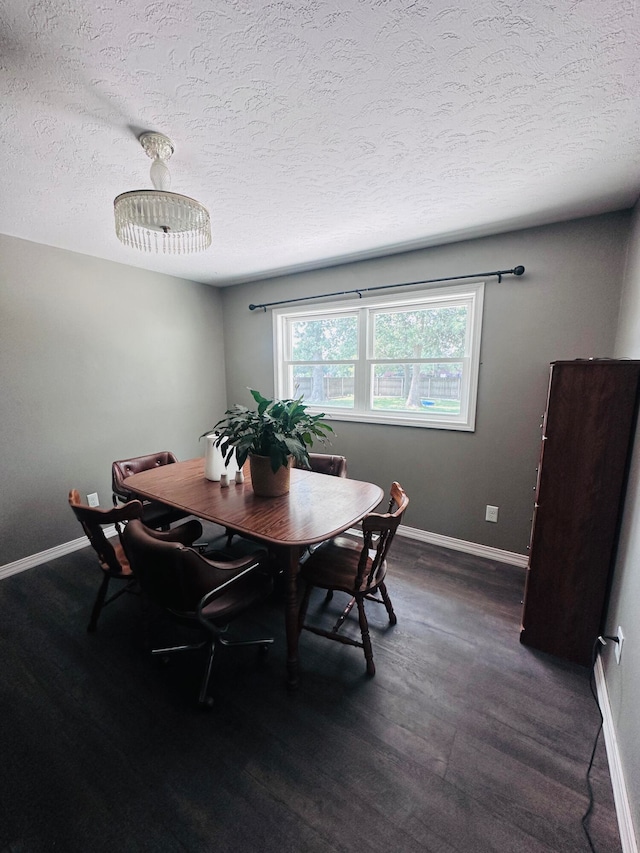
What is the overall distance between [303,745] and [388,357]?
266cm

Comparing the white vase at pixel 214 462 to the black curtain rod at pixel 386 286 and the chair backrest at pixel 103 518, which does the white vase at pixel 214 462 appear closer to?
the chair backrest at pixel 103 518

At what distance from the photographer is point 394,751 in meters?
1.29

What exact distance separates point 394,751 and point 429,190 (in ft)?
8.63

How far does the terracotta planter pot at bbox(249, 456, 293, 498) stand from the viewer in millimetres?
1858

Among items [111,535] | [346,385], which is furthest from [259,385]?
[111,535]

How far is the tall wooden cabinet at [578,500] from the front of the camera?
155 cm

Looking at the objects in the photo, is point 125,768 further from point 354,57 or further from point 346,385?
point 346,385

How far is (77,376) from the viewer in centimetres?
276

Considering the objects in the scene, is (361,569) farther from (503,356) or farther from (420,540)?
(503,356)

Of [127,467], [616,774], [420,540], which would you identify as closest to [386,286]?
[420,540]

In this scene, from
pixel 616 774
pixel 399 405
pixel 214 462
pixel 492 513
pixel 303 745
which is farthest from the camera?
pixel 399 405

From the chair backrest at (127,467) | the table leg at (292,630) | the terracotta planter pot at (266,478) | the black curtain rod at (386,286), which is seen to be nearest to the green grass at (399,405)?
the black curtain rod at (386,286)

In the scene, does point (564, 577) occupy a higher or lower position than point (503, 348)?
lower

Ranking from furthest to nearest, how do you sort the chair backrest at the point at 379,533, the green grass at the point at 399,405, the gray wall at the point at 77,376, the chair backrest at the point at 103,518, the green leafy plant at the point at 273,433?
the green grass at the point at 399,405 → the gray wall at the point at 77,376 → the green leafy plant at the point at 273,433 → the chair backrest at the point at 103,518 → the chair backrest at the point at 379,533
